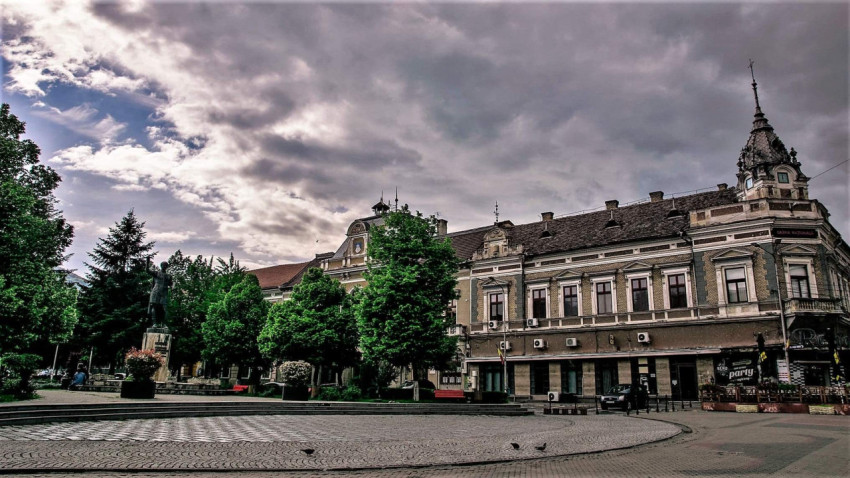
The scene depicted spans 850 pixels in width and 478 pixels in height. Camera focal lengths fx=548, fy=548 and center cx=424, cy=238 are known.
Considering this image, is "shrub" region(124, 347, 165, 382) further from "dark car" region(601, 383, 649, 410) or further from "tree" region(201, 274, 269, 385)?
"dark car" region(601, 383, 649, 410)

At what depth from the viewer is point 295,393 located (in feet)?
82.3

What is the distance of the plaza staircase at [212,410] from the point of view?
14.3 meters

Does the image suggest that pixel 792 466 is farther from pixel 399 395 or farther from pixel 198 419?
pixel 399 395

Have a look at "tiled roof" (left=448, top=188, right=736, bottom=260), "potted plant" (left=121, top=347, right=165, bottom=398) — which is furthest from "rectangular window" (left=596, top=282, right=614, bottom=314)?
"potted plant" (left=121, top=347, right=165, bottom=398)

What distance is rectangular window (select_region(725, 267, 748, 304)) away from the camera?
3172 centimetres

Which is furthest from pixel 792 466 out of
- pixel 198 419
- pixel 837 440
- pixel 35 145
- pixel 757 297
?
pixel 35 145

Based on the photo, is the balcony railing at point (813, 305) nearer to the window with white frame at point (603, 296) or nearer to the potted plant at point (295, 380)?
the window with white frame at point (603, 296)

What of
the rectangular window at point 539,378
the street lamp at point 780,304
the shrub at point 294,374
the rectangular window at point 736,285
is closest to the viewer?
the shrub at point 294,374

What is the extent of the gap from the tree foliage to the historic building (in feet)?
26.0

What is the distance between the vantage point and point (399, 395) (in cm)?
2991

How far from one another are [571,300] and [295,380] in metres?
20.7

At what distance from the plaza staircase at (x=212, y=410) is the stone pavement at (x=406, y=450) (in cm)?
75

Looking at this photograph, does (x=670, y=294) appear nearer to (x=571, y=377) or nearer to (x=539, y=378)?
(x=571, y=377)

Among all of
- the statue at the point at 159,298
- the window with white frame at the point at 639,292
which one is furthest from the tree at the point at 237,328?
the window with white frame at the point at 639,292
